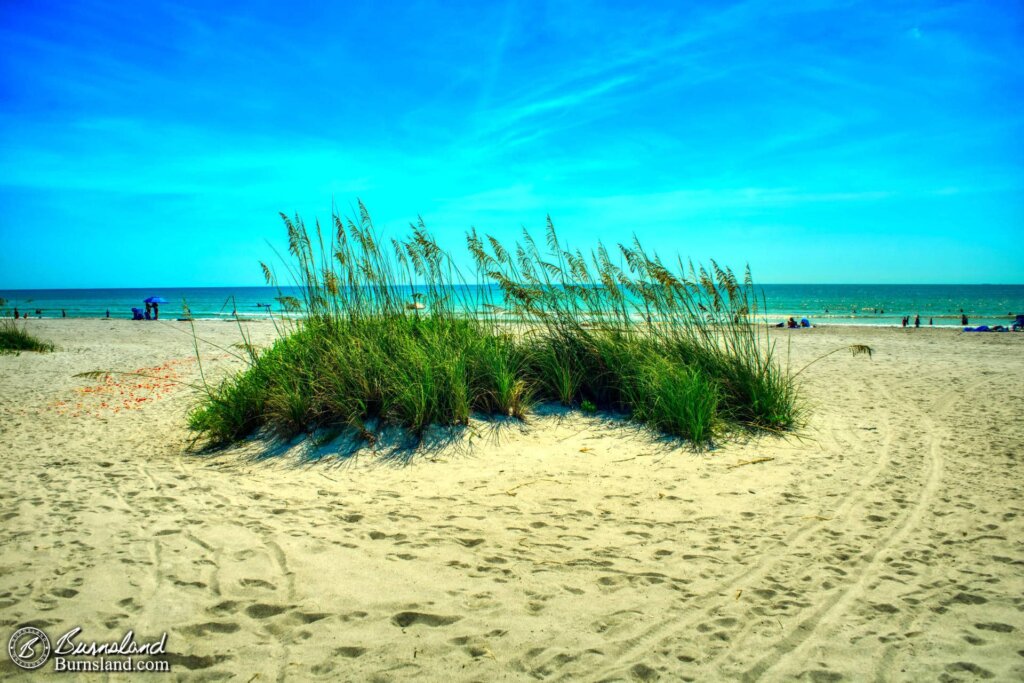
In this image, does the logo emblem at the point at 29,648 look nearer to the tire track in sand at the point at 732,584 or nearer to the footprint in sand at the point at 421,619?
the footprint in sand at the point at 421,619

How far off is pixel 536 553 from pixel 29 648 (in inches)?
94.7

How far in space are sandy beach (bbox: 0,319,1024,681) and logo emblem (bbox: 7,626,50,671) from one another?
0.05 meters

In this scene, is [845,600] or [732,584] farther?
[732,584]

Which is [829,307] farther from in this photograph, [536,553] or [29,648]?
[29,648]

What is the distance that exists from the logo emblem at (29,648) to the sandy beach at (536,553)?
5cm

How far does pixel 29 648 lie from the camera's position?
7.48ft

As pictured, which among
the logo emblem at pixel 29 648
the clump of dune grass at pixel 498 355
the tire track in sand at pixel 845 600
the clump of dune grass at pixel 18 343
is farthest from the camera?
the clump of dune grass at pixel 18 343

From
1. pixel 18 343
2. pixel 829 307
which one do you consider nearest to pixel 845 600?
pixel 18 343

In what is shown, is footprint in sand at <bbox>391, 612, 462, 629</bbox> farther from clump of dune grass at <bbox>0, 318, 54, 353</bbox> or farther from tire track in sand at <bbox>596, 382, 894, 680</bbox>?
clump of dune grass at <bbox>0, 318, 54, 353</bbox>

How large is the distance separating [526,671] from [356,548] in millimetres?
1423

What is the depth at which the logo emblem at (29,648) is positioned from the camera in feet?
7.22

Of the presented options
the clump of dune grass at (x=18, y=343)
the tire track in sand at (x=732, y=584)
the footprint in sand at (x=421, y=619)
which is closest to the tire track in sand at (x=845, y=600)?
the tire track in sand at (x=732, y=584)

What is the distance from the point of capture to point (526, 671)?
2230 mm

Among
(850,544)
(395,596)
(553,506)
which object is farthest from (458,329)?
(850,544)
